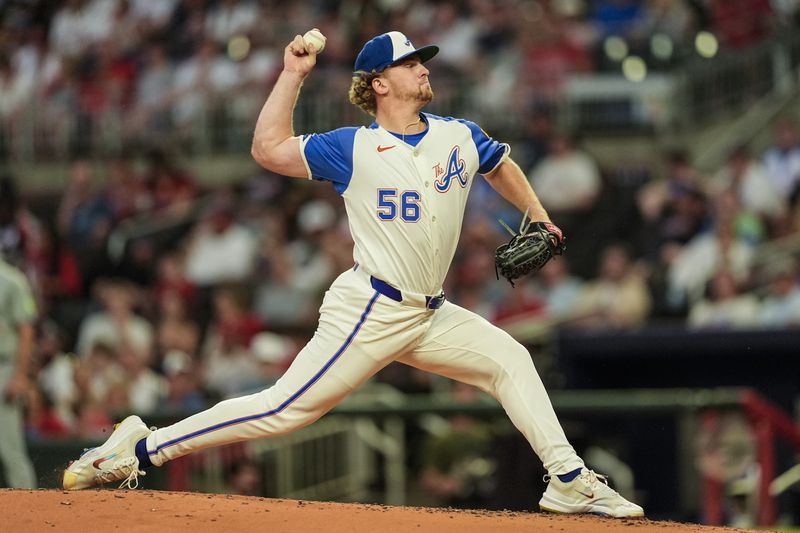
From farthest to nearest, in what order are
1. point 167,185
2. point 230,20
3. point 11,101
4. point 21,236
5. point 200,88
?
point 11,101 < point 230,20 < point 200,88 < point 167,185 < point 21,236

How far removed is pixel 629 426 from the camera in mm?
9891

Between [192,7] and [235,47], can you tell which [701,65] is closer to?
[235,47]

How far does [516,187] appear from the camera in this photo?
5.98 metres

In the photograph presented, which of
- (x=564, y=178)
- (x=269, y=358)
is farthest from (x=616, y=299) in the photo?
(x=269, y=358)

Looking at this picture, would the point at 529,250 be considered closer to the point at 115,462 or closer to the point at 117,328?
the point at 115,462

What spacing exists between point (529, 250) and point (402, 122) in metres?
0.74

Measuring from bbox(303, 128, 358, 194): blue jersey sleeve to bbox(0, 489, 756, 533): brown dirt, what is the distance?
136cm

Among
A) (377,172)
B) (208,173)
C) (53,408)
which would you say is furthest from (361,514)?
(208,173)

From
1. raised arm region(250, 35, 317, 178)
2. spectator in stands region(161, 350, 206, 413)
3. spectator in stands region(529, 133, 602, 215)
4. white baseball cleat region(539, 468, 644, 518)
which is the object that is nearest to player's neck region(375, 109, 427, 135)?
raised arm region(250, 35, 317, 178)

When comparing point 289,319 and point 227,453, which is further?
point 289,319

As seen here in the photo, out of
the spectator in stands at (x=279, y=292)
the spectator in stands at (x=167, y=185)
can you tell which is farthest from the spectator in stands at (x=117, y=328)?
the spectator in stands at (x=167, y=185)

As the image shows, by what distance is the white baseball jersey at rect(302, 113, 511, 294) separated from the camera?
5547 mm

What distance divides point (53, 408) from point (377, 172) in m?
6.85

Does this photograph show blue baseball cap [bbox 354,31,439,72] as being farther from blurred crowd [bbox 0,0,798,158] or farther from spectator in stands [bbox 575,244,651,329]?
blurred crowd [bbox 0,0,798,158]
